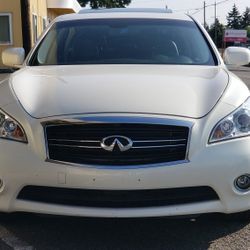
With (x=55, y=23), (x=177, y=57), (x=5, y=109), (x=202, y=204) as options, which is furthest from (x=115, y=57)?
(x=202, y=204)

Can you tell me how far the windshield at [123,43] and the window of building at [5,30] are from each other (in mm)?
19397

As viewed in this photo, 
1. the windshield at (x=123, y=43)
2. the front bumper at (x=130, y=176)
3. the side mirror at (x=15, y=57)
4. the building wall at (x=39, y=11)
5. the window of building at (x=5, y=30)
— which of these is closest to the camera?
the front bumper at (x=130, y=176)

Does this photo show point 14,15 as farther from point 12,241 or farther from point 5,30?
point 12,241

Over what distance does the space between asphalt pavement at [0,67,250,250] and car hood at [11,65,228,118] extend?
736 millimetres

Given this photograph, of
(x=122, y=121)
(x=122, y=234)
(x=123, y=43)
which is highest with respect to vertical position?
(x=123, y=43)

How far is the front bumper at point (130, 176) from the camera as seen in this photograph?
3.45m

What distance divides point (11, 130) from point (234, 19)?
514ft

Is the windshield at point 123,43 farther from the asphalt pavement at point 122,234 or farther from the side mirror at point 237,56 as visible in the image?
the asphalt pavement at point 122,234

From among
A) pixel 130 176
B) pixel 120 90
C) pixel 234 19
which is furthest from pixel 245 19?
pixel 130 176

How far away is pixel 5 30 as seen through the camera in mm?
24359

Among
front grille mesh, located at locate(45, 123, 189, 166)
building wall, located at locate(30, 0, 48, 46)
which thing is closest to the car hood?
front grille mesh, located at locate(45, 123, 189, 166)

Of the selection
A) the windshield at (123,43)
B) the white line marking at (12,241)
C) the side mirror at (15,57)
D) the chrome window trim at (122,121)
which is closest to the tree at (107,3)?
the side mirror at (15,57)

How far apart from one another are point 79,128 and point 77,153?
0.52ft

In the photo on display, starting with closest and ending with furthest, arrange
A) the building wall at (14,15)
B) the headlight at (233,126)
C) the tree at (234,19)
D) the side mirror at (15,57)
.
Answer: the headlight at (233,126)
the side mirror at (15,57)
the building wall at (14,15)
the tree at (234,19)
